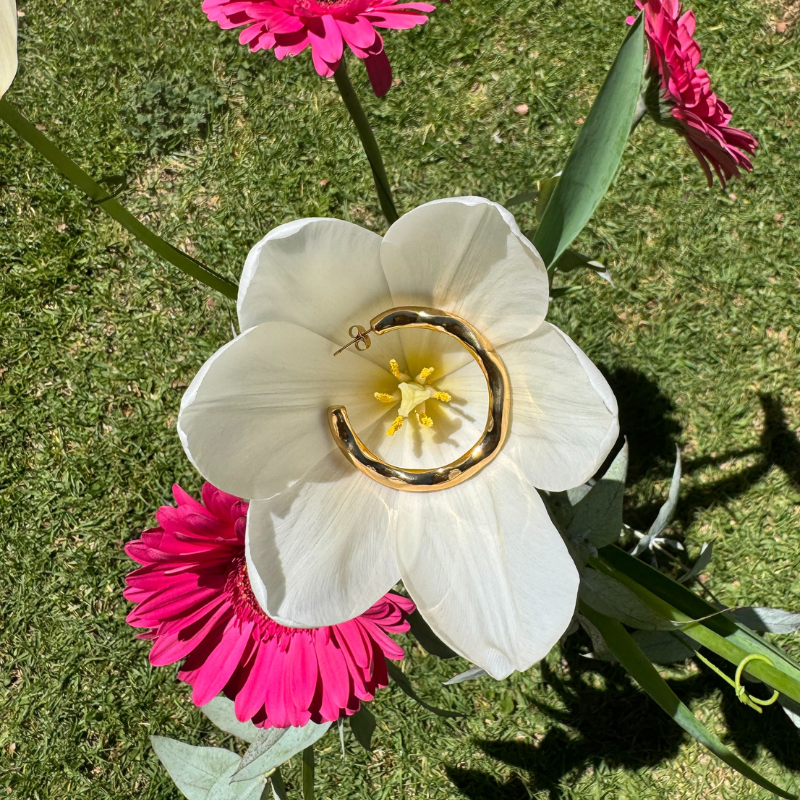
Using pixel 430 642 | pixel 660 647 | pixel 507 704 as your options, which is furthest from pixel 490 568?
pixel 507 704

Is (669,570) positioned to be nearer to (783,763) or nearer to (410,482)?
(783,763)

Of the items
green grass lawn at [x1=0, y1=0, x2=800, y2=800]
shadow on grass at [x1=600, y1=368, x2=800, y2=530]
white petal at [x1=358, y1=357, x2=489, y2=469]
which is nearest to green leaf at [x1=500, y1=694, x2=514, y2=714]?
green grass lawn at [x1=0, y1=0, x2=800, y2=800]

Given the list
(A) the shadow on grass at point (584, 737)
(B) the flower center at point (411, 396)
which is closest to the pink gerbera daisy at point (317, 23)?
(B) the flower center at point (411, 396)

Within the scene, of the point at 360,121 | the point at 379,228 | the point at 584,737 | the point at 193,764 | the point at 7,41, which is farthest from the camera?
the point at 379,228

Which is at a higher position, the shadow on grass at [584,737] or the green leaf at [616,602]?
the green leaf at [616,602]

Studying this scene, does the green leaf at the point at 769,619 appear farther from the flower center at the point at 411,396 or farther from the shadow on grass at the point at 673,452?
the flower center at the point at 411,396

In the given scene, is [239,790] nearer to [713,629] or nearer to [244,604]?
[244,604]
